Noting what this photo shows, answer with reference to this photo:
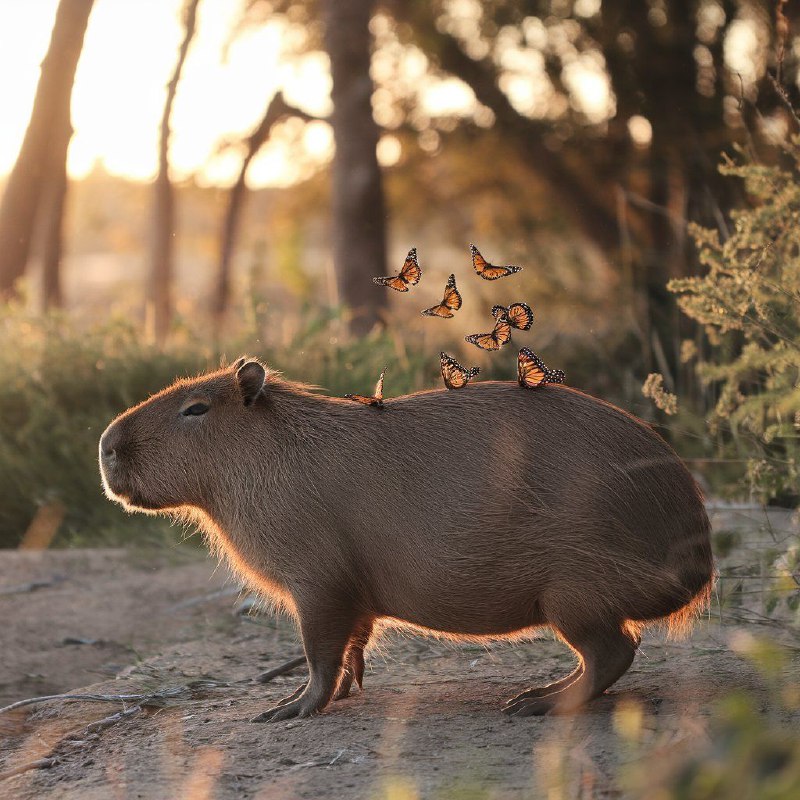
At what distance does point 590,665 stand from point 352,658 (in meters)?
0.83

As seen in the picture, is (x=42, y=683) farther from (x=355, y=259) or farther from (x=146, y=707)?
(x=355, y=259)

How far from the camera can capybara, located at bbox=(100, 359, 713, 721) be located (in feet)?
10.6

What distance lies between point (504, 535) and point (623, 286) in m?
5.37

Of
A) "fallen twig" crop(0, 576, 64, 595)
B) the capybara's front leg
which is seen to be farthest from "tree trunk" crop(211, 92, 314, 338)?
the capybara's front leg

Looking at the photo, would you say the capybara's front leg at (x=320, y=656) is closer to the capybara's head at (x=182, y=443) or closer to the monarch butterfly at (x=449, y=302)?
the capybara's head at (x=182, y=443)

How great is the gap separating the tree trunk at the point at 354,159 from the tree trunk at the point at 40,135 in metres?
2.45

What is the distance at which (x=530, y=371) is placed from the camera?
3.47 meters

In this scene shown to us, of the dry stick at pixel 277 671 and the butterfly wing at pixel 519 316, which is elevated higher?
the butterfly wing at pixel 519 316

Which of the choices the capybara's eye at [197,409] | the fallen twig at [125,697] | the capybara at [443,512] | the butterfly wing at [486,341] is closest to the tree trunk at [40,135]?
the fallen twig at [125,697]

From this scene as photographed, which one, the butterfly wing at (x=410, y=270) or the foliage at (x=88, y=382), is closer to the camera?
the butterfly wing at (x=410, y=270)

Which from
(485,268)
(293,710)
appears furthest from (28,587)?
(485,268)

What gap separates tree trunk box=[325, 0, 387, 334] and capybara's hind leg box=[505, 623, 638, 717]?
8.23 metres

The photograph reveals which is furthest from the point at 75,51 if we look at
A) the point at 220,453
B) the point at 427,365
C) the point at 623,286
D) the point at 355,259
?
the point at 220,453

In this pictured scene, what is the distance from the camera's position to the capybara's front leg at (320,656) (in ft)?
11.2
